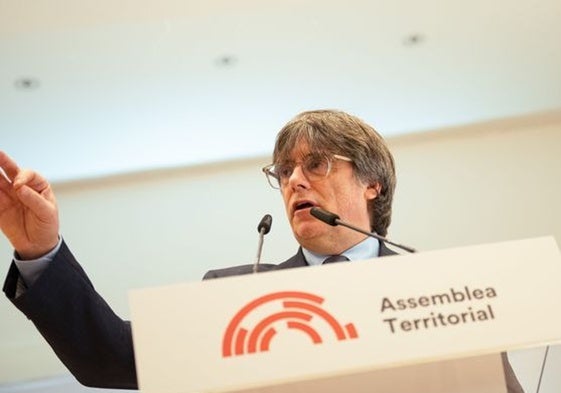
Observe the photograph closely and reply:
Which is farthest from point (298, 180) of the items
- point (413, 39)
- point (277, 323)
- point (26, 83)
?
point (26, 83)

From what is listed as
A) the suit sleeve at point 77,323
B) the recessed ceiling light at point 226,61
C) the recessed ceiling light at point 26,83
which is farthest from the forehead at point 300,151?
the recessed ceiling light at point 26,83

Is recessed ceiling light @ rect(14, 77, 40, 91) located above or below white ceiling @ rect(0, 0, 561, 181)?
above

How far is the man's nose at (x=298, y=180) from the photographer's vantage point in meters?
1.61

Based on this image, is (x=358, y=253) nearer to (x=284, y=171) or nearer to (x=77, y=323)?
(x=284, y=171)

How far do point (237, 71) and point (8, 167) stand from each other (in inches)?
93.5

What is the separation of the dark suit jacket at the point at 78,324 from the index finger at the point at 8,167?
148mm

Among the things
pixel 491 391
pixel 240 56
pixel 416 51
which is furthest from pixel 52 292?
pixel 416 51

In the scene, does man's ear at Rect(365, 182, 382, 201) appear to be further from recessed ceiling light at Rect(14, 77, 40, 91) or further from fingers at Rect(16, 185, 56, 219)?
recessed ceiling light at Rect(14, 77, 40, 91)

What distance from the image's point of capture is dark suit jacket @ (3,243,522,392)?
1.11m

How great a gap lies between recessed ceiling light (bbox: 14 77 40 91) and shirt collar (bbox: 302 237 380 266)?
2218mm

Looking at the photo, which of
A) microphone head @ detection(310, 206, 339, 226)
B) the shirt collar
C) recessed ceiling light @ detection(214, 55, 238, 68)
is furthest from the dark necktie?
recessed ceiling light @ detection(214, 55, 238, 68)

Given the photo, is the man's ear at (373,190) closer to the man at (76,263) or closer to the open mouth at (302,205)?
the man at (76,263)

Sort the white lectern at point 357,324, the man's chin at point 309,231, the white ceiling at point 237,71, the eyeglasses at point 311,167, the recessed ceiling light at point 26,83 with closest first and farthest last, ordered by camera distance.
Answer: the white lectern at point 357,324 → the man's chin at point 309,231 → the eyeglasses at point 311,167 → the white ceiling at point 237,71 → the recessed ceiling light at point 26,83

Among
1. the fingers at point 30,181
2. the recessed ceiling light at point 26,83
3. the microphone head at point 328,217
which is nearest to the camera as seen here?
the fingers at point 30,181
